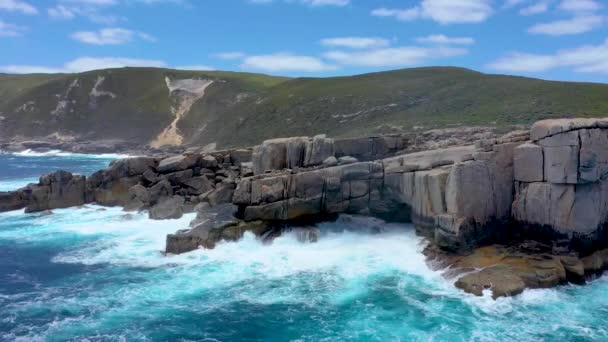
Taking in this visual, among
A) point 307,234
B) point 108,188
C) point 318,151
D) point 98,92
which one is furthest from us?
point 98,92

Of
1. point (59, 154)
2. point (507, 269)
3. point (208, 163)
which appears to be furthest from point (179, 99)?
point (507, 269)

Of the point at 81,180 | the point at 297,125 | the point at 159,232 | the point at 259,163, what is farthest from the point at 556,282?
the point at 297,125

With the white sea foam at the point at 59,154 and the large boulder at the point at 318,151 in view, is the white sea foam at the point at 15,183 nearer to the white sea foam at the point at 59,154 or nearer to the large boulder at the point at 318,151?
the large boulder at the point at 318,151

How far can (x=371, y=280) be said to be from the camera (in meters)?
29.0

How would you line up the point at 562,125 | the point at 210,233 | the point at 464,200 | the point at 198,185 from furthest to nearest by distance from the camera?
the point at 198,185 → the point at 210,233 → the point at 464,200 → the point at 562,125

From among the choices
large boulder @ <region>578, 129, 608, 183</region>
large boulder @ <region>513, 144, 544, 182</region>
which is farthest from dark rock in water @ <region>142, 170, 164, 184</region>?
large boulder @ <region>578, 129, 608, 183</region>

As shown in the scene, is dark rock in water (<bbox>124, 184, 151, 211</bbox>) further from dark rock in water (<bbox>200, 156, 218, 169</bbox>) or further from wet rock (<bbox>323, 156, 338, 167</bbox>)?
wet rock (<bbox>323, 156, 338, 167</bbox>)

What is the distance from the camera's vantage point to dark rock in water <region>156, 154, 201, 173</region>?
163 ft

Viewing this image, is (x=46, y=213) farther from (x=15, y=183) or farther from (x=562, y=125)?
(x=562, y=125)

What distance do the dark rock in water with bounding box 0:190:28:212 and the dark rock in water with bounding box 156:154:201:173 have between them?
1454cm

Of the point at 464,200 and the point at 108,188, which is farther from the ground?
the point at 464,200

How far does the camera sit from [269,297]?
2711 centimetres

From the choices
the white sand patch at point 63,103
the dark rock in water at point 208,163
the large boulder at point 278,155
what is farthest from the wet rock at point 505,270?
the white sand patch at point 63,103

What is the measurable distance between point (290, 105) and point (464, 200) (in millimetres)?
104661
